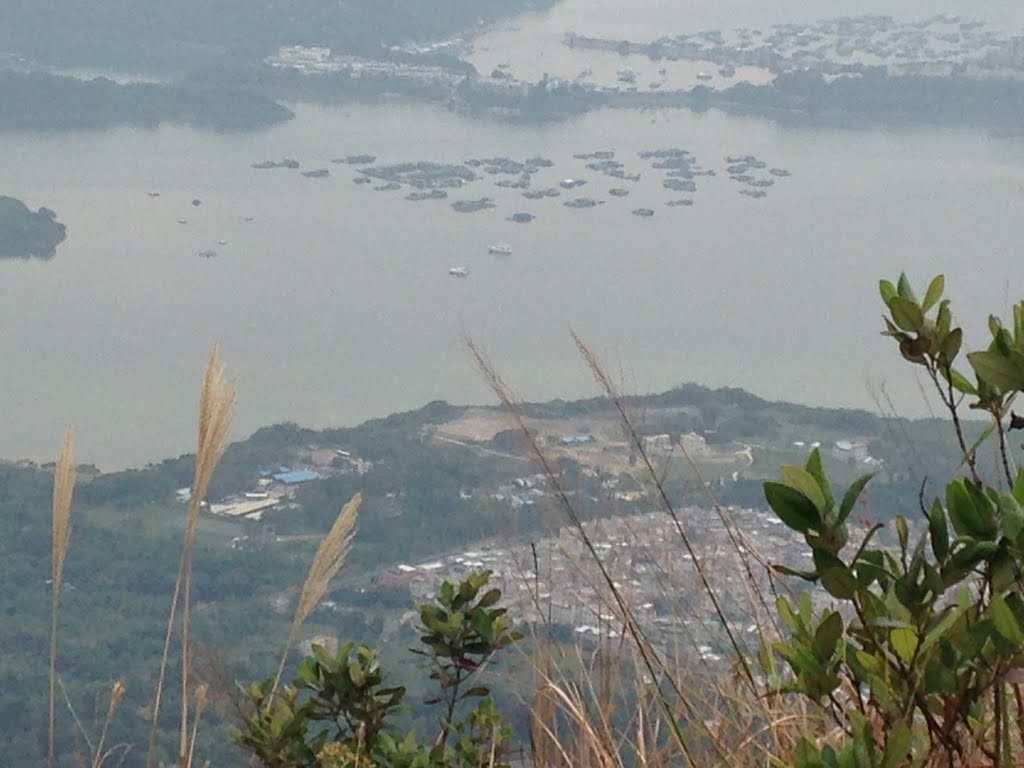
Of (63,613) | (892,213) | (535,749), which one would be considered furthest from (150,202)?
(535,749)

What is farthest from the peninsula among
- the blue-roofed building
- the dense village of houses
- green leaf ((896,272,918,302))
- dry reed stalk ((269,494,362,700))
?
green leaf ((896,272,918,302))

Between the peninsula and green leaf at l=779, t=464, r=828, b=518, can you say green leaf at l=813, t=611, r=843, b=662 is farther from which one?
the peninsula

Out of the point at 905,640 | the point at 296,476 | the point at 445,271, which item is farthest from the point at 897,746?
the point at 445,271

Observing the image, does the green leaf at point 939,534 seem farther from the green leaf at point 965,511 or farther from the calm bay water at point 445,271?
the calm bay water at point 445,271

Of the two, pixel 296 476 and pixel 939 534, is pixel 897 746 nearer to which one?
pixel 939 534

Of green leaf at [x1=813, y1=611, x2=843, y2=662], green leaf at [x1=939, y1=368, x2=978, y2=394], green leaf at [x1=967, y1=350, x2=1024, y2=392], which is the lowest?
green leaf at [x1=813, y1=611, x2=843, y2=662]

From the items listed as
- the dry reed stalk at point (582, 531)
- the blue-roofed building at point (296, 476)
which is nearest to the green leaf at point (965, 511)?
the dry reed stalk at point (582, 531)
